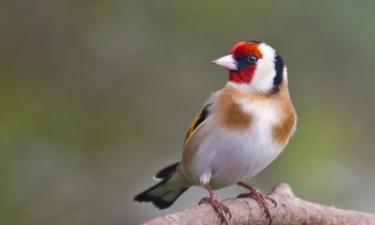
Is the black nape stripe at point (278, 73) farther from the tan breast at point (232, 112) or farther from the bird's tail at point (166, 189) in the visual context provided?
the bird's tail at point (166, 189)

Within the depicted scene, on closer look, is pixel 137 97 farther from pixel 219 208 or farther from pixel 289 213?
pixel 219 208

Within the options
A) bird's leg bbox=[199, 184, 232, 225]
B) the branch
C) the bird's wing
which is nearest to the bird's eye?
the bird's wing

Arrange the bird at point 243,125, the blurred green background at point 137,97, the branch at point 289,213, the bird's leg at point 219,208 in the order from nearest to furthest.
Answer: the bird's leg at point 219,208 < the branch at point 289,213 < the bird at point 243,125 < the blurred green background at point 137,97

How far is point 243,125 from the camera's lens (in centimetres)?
445

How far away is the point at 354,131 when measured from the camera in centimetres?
601

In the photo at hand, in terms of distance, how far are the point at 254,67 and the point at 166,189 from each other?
0.87 metres

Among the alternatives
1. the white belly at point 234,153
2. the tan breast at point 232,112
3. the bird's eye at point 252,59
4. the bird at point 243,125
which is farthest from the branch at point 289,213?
the bird's eye at point 252,59

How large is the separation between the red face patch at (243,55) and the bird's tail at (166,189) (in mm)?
643

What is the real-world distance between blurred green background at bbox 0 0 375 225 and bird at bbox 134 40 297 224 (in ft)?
2.99

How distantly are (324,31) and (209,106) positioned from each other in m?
1.68

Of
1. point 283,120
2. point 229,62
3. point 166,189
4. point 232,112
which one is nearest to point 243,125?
point 232,112

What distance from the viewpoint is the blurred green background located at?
5.35 m

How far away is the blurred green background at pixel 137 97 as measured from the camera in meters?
5.35

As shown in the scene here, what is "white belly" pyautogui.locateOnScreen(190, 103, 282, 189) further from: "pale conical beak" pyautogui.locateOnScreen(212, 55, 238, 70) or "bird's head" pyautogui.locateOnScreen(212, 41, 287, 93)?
"pale conical beak" pyautogui.locateOnScreen(212, 55, 238, 70)
